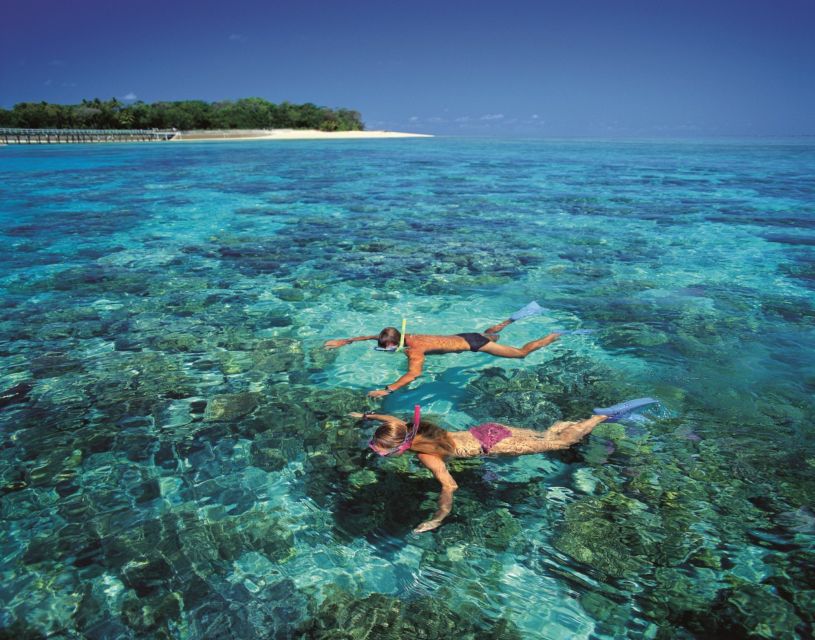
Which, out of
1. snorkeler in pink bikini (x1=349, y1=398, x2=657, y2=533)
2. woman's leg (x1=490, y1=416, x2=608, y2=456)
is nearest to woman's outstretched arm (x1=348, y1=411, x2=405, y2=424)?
snorkeler in pink bikini (x1=349, y1=398, x2=657, y2=533)

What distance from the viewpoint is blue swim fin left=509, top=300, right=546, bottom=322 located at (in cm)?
802

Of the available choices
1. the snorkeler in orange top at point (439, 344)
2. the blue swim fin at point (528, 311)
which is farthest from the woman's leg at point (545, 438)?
the blue swim fin at point (528, 311)

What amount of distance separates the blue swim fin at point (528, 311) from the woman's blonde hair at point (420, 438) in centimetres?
365

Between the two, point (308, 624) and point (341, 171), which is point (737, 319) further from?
point (341, 171)

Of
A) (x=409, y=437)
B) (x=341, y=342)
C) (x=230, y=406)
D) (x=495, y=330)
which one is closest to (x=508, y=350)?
(x=495, y=330)

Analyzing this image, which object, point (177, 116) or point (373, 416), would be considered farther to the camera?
point (177, 116)

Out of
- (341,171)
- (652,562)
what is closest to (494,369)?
(652,562)

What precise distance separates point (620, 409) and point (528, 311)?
3016mm

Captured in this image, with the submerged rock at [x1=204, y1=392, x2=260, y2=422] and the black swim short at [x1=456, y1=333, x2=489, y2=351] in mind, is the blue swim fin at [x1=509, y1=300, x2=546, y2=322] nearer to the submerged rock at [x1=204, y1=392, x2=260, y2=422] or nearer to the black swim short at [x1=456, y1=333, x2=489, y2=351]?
the black swim short at [x1=456, y1=333, x2=489, y2=351]

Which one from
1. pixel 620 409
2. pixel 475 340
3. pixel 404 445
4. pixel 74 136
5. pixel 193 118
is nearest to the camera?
pixel 404 445

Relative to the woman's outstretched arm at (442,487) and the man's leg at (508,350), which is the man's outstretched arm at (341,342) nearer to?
the man's leg at (508,350)

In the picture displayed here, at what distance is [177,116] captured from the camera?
77.1 meters

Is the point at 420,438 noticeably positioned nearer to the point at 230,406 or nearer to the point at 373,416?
the point at 373,416

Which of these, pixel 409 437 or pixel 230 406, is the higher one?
pixel 409 437
